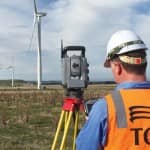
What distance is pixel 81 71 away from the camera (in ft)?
16.5

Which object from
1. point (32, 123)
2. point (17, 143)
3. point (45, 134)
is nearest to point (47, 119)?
point (32, 123)

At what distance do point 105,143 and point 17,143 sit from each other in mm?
8705

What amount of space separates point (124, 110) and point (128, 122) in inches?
2.6

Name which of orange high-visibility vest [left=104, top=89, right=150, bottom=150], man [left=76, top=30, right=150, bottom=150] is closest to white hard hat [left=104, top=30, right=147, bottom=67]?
man [left=76, top=30, right=150, bottom=150]

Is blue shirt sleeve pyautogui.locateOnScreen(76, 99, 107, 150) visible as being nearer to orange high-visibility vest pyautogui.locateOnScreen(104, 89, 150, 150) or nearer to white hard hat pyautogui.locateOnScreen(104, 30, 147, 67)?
orange high-visibility vest pyautogui.locateOnScreen(104, 89, 150, 150)

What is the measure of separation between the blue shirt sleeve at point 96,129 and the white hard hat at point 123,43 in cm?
31

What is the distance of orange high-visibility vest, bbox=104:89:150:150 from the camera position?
9.10 feet

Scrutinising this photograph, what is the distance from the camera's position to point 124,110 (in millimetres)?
2816

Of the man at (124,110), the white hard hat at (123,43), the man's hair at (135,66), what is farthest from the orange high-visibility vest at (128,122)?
the white hard hat at (123,43)

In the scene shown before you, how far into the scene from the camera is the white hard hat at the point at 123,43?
294 centimetres

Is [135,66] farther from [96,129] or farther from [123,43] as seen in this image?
[96,129]

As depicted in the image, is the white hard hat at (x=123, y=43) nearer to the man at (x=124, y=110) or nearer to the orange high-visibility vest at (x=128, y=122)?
the man at (x=124, y=110)

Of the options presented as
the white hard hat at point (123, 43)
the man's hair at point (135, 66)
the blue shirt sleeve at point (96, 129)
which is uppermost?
the white hard hat at point (123, 43)

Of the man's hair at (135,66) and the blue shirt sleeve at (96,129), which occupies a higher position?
the man's hair at (135,66)
